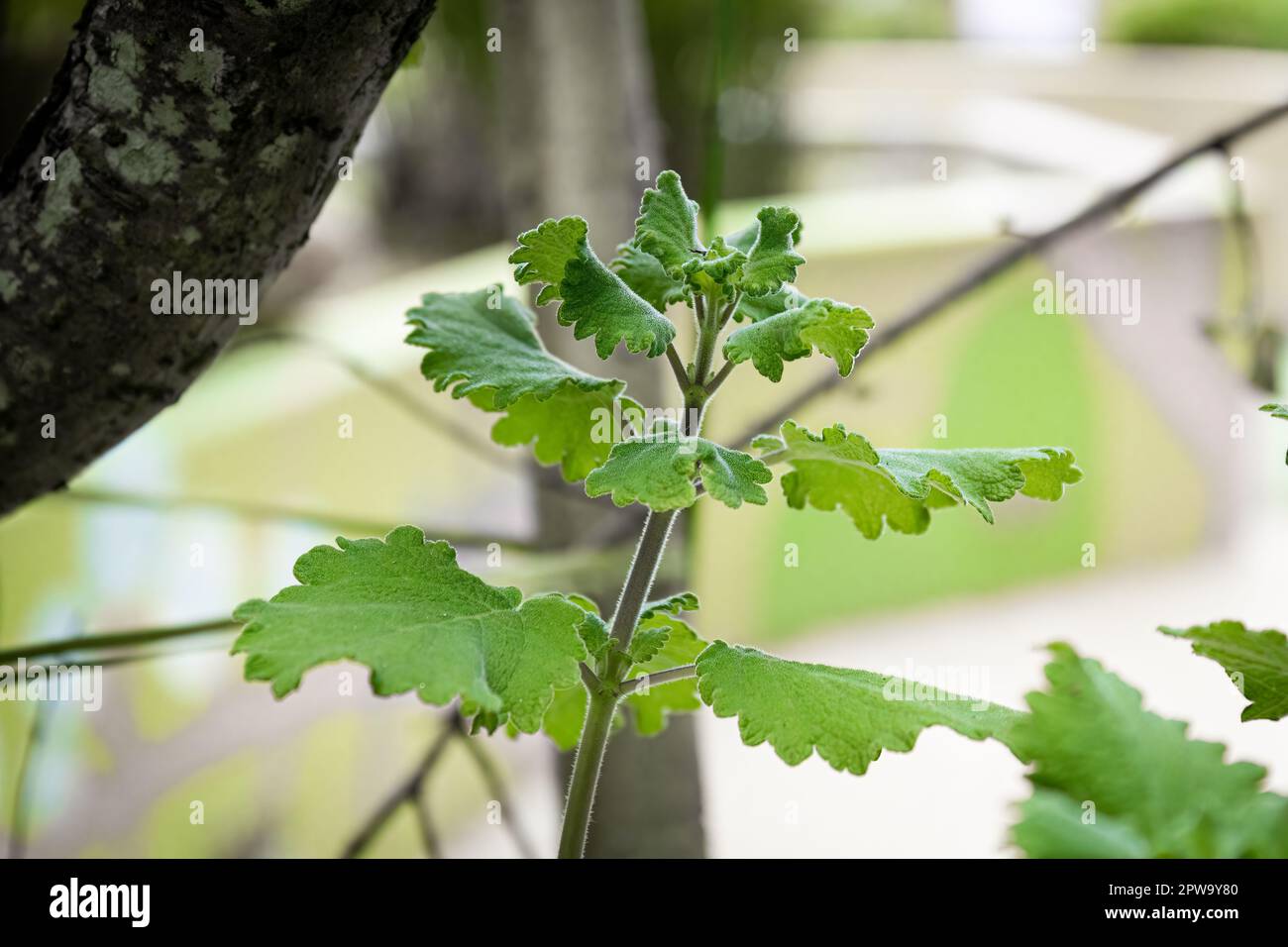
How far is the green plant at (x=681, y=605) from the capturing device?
0.25 metres

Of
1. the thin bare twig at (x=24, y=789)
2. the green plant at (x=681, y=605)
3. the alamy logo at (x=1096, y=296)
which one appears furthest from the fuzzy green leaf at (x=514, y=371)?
the alamy logo at (x=1096, y=296)

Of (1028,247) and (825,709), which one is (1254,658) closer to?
(825,709)

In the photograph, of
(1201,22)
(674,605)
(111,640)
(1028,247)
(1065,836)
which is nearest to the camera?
(1065,836)

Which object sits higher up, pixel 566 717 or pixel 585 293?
pixel 585 293

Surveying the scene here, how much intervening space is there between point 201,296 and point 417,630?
185 mm

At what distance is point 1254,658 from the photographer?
305 mm

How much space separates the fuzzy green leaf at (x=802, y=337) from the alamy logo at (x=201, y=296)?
0.19 m

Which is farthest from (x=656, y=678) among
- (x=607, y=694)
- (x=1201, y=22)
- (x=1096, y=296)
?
(x=1201, y=22)

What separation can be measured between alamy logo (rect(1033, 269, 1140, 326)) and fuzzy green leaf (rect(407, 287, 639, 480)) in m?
0.98

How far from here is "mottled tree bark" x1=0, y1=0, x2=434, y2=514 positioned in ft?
1.11

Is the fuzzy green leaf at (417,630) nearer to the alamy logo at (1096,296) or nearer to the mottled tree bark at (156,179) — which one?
the mottled tree bark at (156,179)

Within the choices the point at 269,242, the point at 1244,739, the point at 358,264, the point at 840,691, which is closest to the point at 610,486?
the point at 840,691

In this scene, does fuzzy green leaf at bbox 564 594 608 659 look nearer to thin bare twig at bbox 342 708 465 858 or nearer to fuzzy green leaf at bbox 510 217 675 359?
fuzzy green leaf at bbox 510 217 675 359
